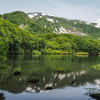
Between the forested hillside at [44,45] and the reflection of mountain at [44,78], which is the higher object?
the forested hillside at [44,45]

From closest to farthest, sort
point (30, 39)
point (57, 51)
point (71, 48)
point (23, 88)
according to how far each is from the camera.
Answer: point (23, 88)
point (30, 39)
point (57, 51)
point (71, 48)

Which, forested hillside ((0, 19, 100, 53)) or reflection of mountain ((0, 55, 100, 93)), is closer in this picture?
reflection of mountain ((0, 55, 100, 93))

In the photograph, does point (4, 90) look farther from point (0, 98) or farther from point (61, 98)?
point (61, 98)

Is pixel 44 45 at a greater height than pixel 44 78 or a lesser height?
greater

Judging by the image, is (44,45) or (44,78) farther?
(44,45)

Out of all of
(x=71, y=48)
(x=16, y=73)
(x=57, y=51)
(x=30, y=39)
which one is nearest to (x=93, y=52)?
(x=71, y=48)

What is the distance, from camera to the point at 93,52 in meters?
149

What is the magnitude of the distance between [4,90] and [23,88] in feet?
5.93

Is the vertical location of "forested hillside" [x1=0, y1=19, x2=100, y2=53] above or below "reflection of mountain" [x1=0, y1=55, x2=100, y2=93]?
above

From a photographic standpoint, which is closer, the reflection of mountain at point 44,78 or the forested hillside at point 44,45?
the reflection of mountain at point 44,78

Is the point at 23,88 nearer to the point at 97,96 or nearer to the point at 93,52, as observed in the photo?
the point at 97,96

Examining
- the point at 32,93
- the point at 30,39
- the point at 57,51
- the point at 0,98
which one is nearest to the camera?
the point at 0,98

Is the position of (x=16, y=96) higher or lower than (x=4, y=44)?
lower

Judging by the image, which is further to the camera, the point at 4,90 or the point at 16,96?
the point at 4,90
